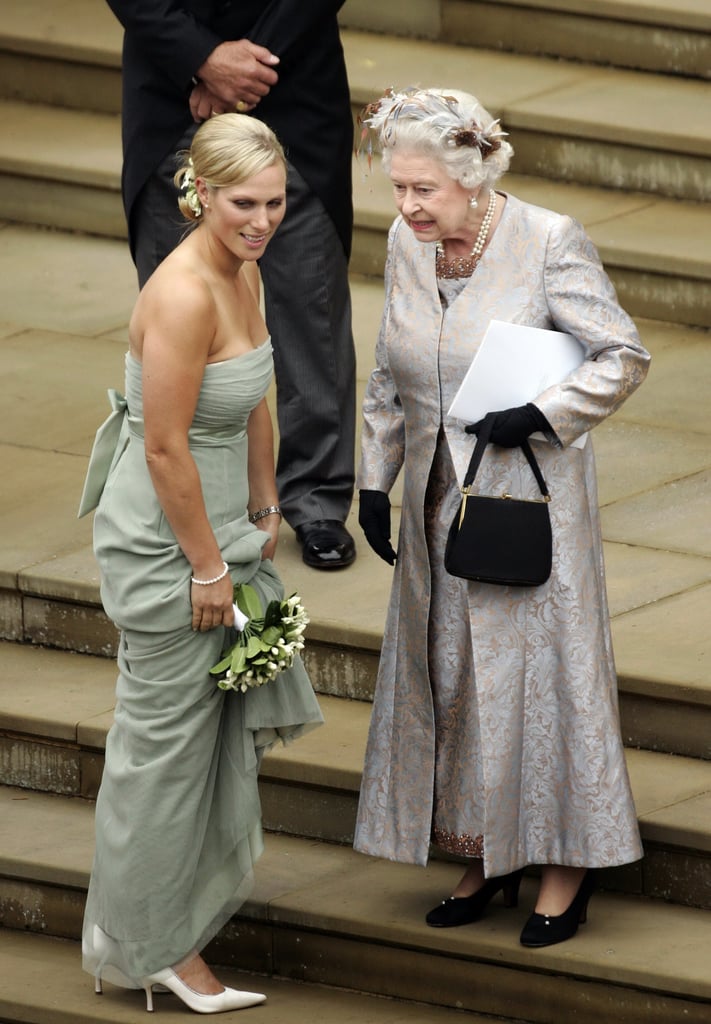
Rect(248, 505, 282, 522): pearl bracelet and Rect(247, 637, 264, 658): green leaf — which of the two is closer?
Rect(247, 637, 264, 658): green leaf

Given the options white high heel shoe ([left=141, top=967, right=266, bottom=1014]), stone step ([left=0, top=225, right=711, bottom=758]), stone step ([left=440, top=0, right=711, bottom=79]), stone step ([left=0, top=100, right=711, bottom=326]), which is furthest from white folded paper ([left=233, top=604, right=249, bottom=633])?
stone step ([left=440, top=0, right=711, bottom=79])

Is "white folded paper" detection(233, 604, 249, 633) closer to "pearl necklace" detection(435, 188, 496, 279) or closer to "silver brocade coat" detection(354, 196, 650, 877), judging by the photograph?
"silver brocade coat" detection(354, 196, 650, 877)

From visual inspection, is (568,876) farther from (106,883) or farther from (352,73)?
(352,73)

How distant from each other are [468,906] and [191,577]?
1.00 meters

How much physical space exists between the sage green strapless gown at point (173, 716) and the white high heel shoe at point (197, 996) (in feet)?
0.14

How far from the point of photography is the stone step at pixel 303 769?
5.08 m

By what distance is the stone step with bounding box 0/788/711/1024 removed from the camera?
4.83 metres

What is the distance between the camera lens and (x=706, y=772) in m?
5.31

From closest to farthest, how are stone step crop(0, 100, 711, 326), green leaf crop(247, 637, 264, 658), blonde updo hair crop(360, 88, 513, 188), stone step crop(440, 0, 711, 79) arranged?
1. blonde updo hair crop(360, 88, 513, 188)
2. green leaf crop(247, 637, 264, 658)
3. stone step crop(0, 100, 711, 326)
4. stone step crop(440, 0, 711, 79)

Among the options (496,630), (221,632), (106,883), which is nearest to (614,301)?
(496,630)

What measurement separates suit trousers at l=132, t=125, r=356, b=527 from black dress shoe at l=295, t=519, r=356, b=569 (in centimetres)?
2

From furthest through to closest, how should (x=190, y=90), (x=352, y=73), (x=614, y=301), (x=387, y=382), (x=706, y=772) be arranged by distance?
(x=352, y=73) → (x=190, y=90) → (x=706, y=772) → (x=387, y=382) → (x=614, y=301)

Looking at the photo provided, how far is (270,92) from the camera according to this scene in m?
5.92

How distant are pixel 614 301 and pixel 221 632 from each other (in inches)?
41.4
